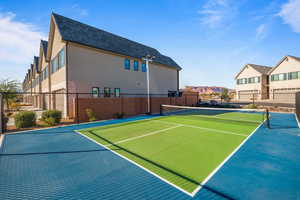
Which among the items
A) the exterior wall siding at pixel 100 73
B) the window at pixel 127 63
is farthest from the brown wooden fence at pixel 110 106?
the window at pixel 127 63

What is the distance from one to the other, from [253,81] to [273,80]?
180 inches

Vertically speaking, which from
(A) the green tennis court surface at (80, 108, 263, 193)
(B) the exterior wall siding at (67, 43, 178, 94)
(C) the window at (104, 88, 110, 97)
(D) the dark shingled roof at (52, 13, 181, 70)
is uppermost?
(D) the dark shingled roof at (52, 13, 181, 70)

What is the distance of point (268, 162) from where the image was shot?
4.64m

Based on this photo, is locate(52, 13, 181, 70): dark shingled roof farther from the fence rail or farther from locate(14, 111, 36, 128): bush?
locate(14, 111, 36, 128): bush

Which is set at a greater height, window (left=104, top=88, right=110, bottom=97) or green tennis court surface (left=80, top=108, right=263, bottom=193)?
window (left=104, top=88, right=110, bottom=97)

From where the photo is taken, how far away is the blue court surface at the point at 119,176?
3223 mm

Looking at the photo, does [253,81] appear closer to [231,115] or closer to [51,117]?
[231,115]

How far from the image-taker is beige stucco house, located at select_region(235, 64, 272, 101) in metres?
37.4

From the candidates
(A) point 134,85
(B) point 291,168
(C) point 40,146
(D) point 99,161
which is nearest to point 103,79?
A: (A) point 134,85

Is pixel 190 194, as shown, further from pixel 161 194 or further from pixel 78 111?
pixel 78 111

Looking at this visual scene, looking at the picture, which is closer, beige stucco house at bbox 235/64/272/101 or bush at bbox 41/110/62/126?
bush at bbox 41/110/62/126

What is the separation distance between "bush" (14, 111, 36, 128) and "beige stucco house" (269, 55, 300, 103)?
39961 millimetres

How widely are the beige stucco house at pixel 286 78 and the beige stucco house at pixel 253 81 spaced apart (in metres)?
2.45

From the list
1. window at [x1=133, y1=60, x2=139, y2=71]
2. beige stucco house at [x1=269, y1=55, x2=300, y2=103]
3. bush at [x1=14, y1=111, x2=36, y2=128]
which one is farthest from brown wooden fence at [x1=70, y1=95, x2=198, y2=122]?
beige stucco house at [x1=269, y1=55, x2=300, y2=103]
